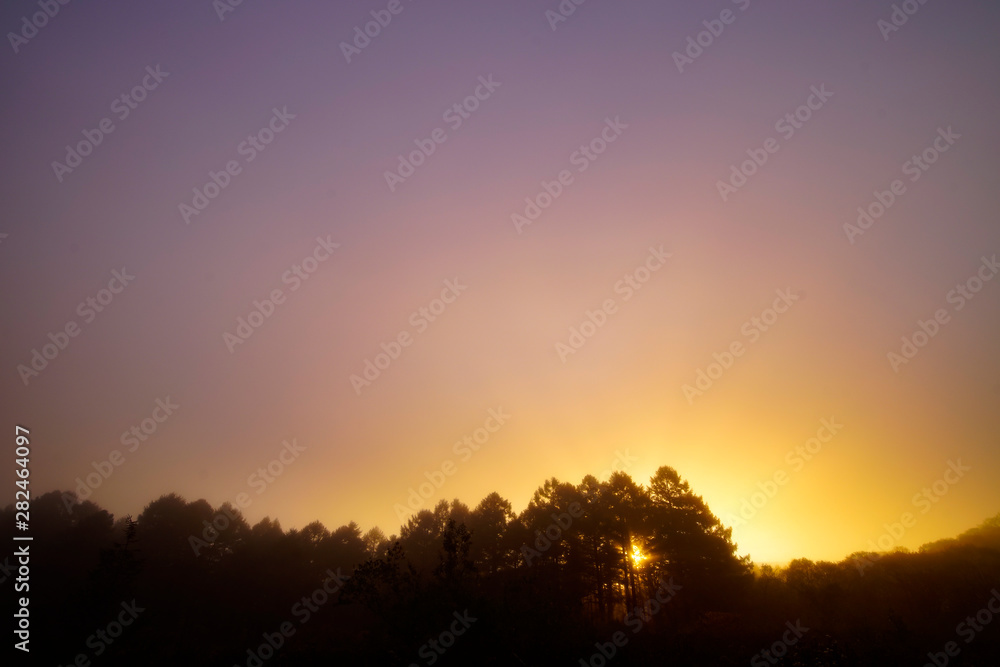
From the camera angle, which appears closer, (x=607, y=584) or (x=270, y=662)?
(x=270, y=662)

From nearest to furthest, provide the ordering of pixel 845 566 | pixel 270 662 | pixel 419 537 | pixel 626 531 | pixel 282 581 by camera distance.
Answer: pixel 270 662 < pixel 626 531 < pixel 845 566 < pixel 282 581 < pixel 419 537

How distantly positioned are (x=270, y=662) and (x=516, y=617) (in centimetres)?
1784

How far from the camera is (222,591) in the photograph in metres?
53.8

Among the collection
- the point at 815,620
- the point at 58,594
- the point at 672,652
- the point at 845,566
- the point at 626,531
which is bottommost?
the point at 58,594

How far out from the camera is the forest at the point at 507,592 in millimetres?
22531

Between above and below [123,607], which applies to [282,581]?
above

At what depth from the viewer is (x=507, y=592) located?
82.8 ft

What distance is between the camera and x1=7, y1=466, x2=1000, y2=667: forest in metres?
22.5

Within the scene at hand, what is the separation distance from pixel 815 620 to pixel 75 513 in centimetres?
10264

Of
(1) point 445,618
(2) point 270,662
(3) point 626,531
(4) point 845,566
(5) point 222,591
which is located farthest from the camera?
(5) point 222,591

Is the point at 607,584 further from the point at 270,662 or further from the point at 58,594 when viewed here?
the point at 58,594

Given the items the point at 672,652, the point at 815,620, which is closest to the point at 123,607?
the point at 672,652

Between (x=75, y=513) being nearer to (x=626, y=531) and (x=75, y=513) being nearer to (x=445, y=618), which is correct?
(x=445, y=618)

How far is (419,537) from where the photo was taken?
6594cm
